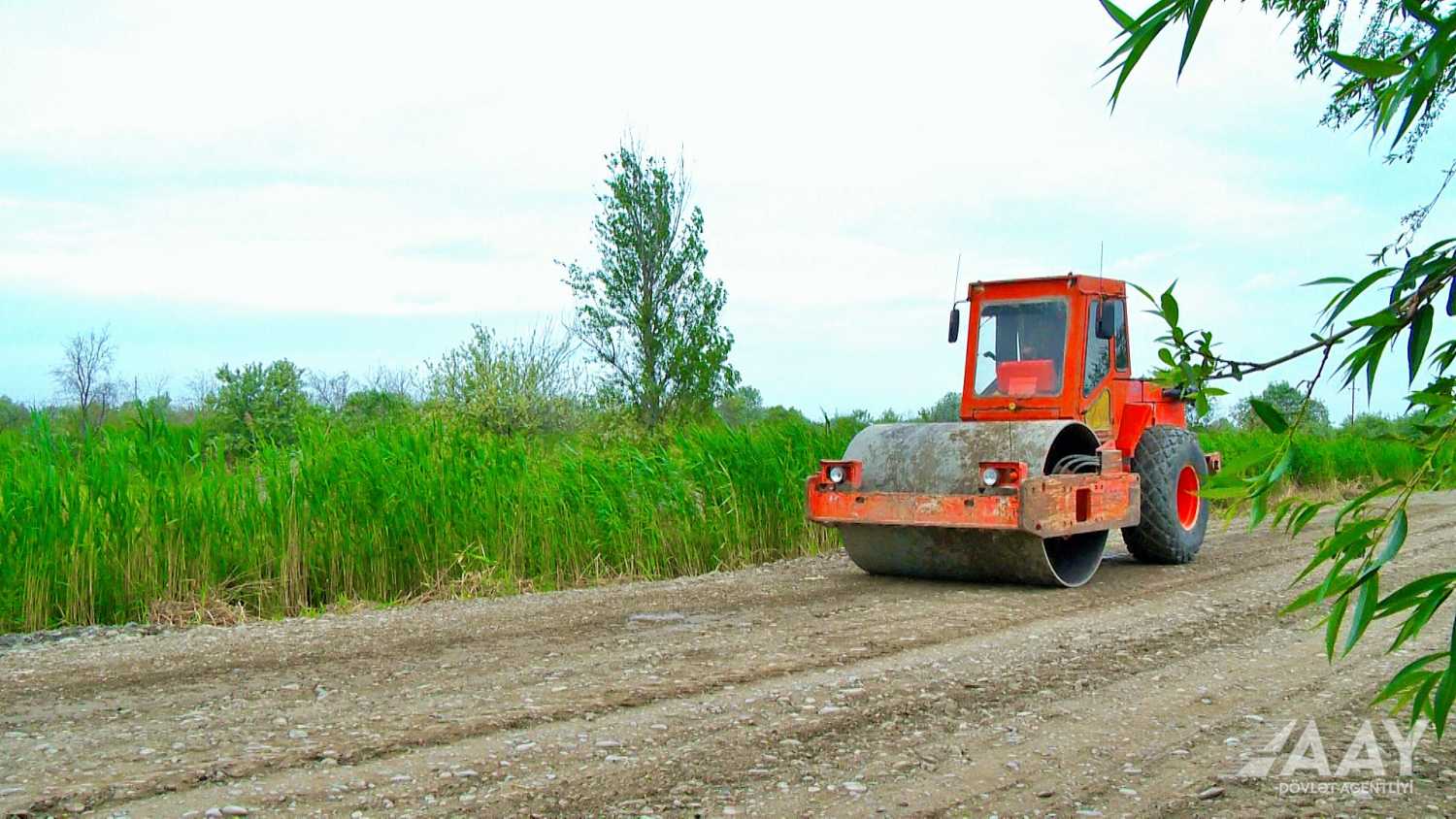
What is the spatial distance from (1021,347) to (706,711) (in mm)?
5448

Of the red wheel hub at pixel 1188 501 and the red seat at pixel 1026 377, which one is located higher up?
the red seat at pixel 1026 377

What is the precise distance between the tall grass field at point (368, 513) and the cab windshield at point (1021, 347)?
1912 millimetres

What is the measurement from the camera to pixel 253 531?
8367mm

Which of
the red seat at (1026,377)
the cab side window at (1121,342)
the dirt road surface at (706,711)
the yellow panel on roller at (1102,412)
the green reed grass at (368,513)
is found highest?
the cab side window at (1121,342)

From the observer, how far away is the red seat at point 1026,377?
30.6 ft

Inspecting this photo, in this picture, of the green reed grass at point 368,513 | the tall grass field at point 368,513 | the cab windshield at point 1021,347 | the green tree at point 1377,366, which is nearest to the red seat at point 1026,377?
the cab windshield at point 1021,347

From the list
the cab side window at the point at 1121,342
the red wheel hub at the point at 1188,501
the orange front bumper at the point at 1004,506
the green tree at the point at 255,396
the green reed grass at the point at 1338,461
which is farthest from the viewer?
the green reed grass at the point at 1338,461

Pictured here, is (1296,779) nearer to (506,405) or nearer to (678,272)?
(506,405)

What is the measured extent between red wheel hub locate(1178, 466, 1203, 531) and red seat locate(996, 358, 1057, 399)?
63.7 inches

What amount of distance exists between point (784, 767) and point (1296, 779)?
1.82 m

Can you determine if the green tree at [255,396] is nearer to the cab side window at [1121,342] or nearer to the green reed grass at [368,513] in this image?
the green reed grass at [368,513]

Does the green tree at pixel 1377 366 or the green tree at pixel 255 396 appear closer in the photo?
the green tree at pixel 1377 366

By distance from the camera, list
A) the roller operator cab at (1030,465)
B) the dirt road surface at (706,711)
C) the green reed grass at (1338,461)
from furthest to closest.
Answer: the green reed grass at (1338,461) → the roller operator cab at (1030,465) → the dirt road surface at (706,711)

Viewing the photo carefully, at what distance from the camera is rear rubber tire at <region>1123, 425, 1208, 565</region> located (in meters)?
9.41
